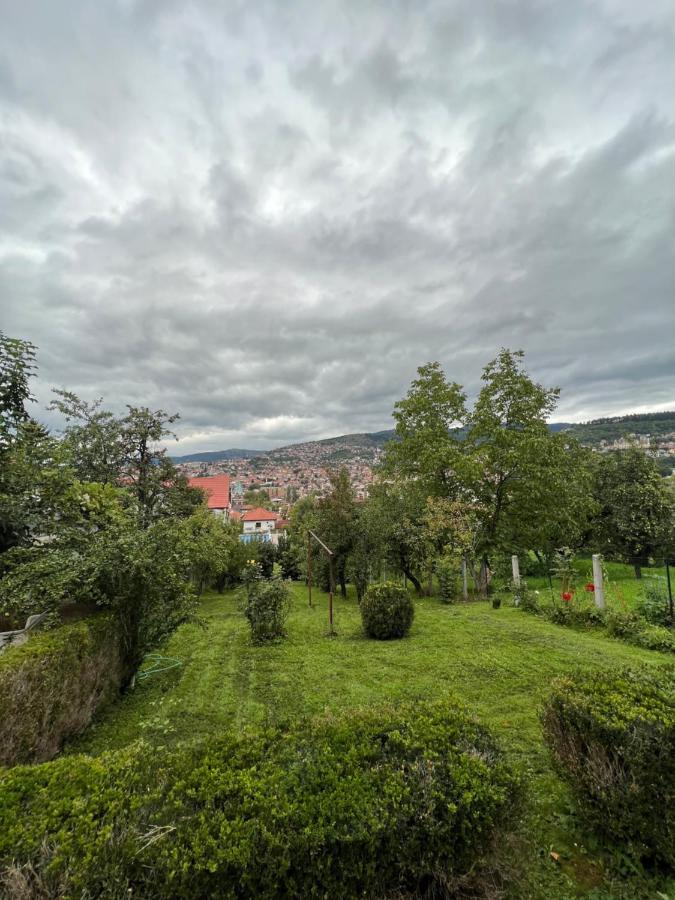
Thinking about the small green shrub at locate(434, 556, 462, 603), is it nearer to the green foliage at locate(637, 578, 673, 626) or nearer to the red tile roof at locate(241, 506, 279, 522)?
the green foliage at locate(637, 578, 673, 626)

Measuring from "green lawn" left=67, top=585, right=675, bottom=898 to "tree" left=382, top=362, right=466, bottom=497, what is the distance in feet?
20.1

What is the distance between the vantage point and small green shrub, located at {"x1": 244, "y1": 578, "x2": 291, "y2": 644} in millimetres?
8586

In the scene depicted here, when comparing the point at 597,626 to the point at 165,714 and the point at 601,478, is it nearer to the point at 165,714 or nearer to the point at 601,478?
the point at 165,714

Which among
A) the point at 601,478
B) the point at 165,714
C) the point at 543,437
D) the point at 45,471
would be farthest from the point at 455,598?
the point at 45,471

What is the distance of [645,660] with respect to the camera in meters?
5.95

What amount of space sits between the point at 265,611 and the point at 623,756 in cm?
743

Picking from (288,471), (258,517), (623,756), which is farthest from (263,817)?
(288,471)

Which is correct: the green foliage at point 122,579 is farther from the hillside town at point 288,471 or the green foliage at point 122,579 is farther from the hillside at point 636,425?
the hillside town at point 288,471

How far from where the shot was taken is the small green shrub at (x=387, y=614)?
8.36 metres

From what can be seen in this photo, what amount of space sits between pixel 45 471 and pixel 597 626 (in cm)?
1143

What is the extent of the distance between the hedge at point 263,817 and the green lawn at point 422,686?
1.48 feet

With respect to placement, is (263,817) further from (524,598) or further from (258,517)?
(258,517)

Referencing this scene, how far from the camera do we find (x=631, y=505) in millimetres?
15656

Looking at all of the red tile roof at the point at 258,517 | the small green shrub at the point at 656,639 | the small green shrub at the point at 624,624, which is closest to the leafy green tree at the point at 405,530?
the small green shrub at the point at 624,624
